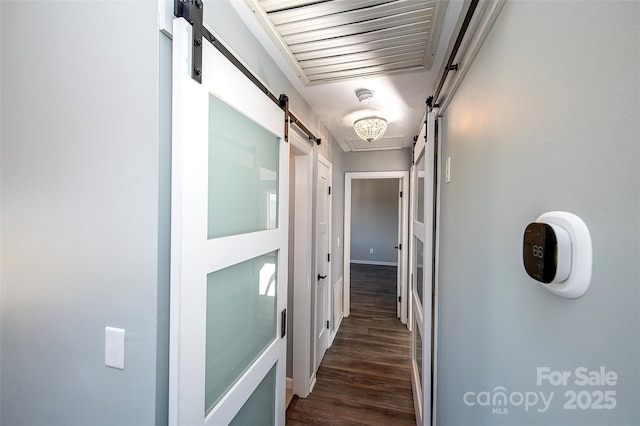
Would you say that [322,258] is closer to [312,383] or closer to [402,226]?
[312,383]

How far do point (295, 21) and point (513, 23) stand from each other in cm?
89

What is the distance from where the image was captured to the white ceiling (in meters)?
1.06

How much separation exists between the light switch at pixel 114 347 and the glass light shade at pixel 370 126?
84.5 inches

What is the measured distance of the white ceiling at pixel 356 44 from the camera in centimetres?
106

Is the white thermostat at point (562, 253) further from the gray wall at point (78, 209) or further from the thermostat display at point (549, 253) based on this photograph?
the gray wall at point (78, 209)

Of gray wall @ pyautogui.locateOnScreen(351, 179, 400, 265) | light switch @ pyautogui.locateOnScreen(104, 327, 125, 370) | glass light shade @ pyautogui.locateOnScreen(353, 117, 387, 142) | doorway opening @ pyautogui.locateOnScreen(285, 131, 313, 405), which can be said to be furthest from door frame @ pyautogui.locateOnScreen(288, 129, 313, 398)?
gray wall @ pyautogui.locateOnScreen(351, 179, 400, 265)

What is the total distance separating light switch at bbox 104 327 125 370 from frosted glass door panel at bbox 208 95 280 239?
16.0 inches

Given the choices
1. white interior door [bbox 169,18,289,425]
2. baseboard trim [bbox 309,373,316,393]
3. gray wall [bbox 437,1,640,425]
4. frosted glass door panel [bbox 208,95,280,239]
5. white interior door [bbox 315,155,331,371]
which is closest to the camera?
gray wall [bbox 437,1,640,425]

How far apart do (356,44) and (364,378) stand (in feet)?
9.14

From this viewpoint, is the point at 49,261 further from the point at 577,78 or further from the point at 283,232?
the point at 577,78

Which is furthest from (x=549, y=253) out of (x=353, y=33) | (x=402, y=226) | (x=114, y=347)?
(x=402, y=226)

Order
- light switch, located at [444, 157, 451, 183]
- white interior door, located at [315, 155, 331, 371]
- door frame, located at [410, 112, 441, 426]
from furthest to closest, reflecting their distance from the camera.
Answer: white interior door, located at [315, 155, 331, 371] < door frame, located at [410, 112, 441, 426] < light switch, located at [444, 157, 451, 183]

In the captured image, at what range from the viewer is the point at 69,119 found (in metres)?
0.80

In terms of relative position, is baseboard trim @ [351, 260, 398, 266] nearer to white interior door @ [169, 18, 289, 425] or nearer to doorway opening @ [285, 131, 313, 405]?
doorway opening @ [285, 131, 313, 405]
